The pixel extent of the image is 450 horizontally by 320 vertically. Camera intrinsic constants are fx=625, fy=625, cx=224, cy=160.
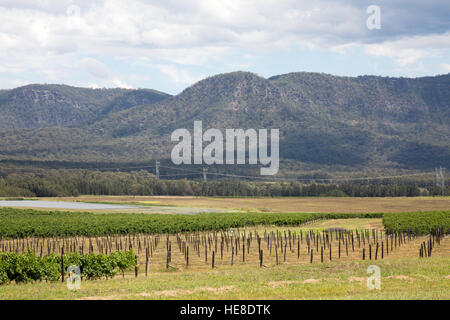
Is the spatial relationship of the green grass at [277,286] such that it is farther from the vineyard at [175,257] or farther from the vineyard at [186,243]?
the vineyard at [186,243]

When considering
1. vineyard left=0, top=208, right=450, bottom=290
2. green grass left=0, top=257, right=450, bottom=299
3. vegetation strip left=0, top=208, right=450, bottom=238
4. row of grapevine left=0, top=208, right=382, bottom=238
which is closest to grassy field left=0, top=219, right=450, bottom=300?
green grass left=0, top=257, right=450, bottom=299

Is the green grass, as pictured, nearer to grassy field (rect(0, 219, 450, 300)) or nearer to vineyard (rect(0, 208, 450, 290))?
grassy field (rect(0, 219, 450, 300))

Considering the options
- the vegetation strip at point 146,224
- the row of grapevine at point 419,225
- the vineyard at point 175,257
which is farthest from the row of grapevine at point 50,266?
the row of grapevine at point 419,225

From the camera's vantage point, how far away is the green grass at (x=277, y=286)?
23.2m

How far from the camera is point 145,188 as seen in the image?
16750cm

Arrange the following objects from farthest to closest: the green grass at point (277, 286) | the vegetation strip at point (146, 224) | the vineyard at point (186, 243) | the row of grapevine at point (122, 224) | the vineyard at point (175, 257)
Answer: the row of grapevine at point (122, 224)
the vegetation strip at point (146, 224)
the vineyard at point (186, 243)
the vineyard at point (175, 257)
the green grass at point (277, 286)

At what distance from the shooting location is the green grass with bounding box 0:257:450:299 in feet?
76.0

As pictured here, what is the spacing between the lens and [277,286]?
25578mm
